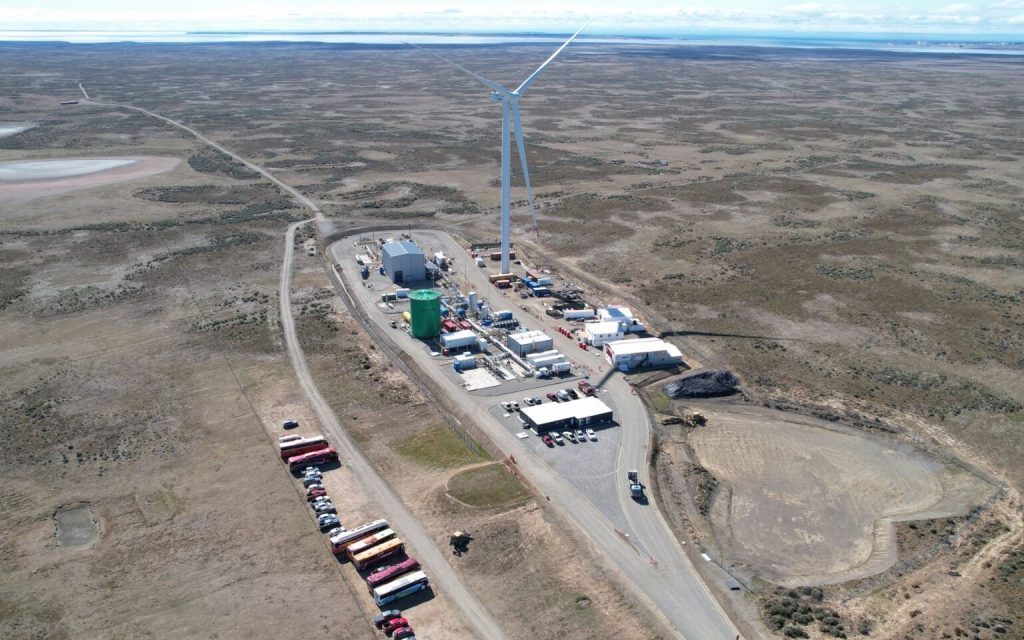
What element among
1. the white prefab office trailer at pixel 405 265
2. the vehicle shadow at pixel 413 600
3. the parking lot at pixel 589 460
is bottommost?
the vehicle shadow at pixel 413 600

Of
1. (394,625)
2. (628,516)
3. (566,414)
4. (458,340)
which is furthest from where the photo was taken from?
(458,340)

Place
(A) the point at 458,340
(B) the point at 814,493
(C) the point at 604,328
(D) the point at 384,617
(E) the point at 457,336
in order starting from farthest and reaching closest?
(C) the point at 604,328
(E) the point at 457,336
(A) the point at 458,340
(B) the point at 814,493
(D) the point at 384,617

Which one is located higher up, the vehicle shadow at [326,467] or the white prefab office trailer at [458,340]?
the white prefab office trailer at [458,340]

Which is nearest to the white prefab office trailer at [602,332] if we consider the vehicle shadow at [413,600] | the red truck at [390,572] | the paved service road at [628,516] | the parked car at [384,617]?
the paved service road at [628,516]

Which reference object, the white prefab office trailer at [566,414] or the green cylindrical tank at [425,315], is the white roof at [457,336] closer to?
the green cylindrical tank at [425,315]

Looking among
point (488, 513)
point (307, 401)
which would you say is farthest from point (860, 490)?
point (307, 401)

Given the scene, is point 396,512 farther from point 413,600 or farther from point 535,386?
point 535,386

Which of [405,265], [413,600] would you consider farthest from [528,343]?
[413,600]
